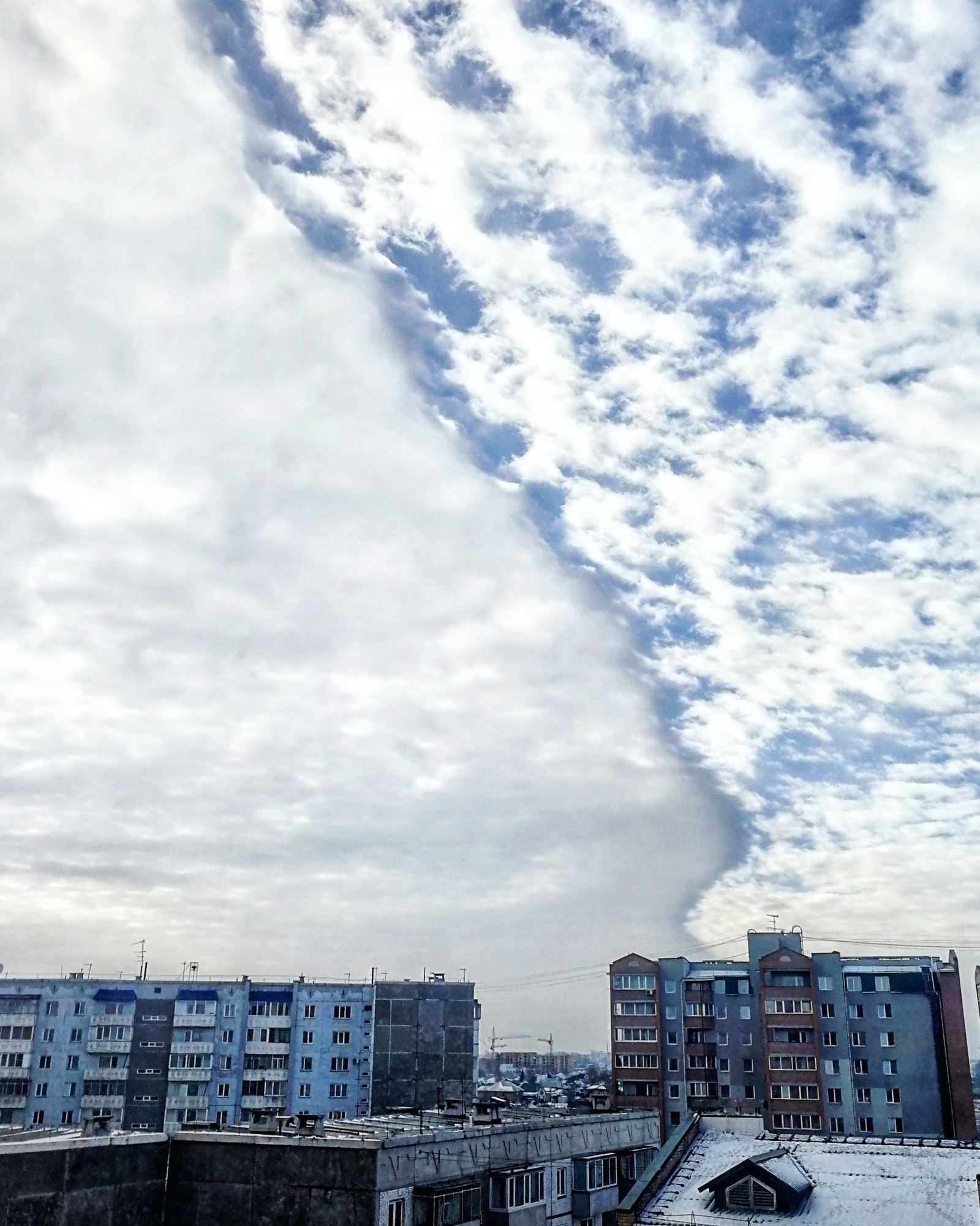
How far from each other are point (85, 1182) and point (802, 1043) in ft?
258

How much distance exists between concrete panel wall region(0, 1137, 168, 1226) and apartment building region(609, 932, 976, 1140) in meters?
63.1

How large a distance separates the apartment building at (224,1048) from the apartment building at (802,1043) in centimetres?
1902

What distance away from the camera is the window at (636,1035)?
110000 mm

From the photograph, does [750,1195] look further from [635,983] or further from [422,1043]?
[635,983]

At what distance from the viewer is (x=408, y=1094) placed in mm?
102375

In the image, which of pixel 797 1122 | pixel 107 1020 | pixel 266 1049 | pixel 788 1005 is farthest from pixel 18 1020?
pixel 797 1122

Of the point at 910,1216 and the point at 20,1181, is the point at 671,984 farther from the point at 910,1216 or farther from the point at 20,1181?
the point at 20,1181

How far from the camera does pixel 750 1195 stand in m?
44.9

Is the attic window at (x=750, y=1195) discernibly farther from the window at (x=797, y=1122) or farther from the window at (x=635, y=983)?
the window at (x=635, y=983)

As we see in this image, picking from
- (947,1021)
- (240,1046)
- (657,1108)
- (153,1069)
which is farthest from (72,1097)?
(947,1021)

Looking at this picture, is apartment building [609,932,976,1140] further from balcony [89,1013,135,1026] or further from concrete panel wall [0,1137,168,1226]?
concrete panel wall [0,1137,168,1226]

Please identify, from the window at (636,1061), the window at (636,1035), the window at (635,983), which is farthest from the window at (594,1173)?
the window at (635,983)

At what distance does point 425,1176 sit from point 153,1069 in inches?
2788

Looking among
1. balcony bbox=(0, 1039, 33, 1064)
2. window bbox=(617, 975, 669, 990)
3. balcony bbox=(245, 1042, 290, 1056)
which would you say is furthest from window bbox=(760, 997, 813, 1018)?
balcony bbox=(0, 1039, 33, 1064)
